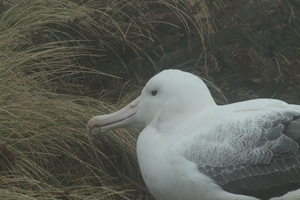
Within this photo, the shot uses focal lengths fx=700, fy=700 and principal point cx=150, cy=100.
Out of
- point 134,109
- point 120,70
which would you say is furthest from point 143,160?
point 120,70

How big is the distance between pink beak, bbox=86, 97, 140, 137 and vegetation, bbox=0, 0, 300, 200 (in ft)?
0.96

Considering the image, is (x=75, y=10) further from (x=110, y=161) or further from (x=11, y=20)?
(x=110, y=161)

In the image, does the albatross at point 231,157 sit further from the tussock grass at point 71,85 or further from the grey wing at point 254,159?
the tussock grass at point 71,85

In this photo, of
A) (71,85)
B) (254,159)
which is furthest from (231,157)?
(71,85)

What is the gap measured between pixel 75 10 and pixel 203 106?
2.05 m

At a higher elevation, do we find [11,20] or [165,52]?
[11,20]

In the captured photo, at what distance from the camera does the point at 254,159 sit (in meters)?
4.50

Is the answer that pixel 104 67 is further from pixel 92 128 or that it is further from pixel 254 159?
pixel 254 159

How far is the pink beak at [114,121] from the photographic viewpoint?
516 cm

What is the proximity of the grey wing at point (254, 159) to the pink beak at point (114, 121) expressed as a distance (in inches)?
30.6

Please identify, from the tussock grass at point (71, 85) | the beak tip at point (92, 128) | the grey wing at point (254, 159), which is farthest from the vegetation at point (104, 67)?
the grey wing at point (254, 159)

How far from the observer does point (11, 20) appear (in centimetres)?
632

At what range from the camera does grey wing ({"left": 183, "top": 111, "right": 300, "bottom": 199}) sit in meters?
4.48

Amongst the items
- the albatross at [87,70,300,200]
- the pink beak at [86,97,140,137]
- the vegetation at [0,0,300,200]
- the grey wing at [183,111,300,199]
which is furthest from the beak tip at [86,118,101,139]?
the grey wing at [183,111,300,199]
